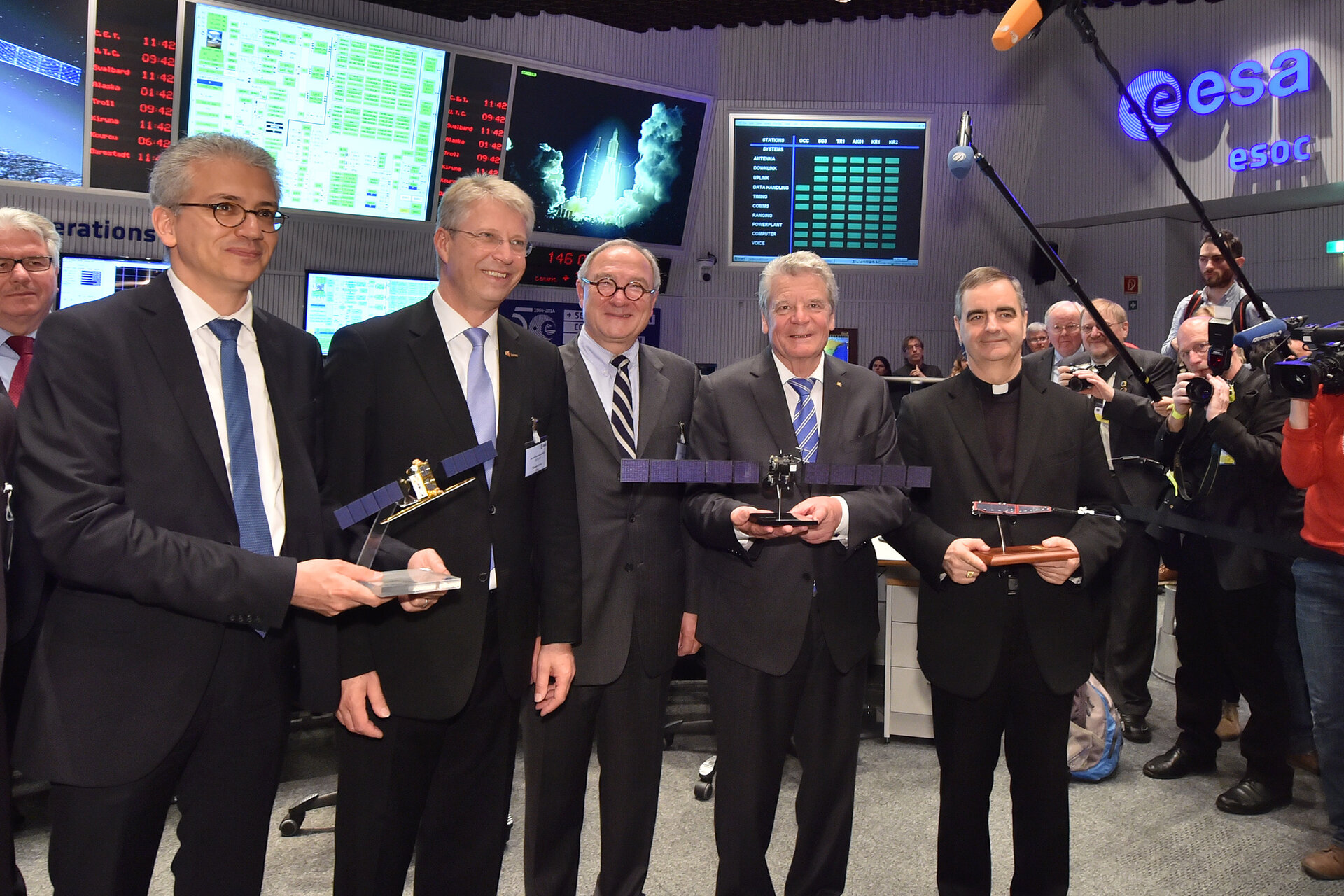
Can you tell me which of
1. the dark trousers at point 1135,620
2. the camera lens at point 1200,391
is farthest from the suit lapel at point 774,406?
the dark trousers at point 1135,620

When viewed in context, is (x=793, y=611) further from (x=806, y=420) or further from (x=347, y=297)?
(x=347, y=297)

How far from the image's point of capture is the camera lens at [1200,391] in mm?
3135

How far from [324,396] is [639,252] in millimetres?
950

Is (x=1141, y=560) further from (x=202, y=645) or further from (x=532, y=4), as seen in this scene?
(x=532, y=4)

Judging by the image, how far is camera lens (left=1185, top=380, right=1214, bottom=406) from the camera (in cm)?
313

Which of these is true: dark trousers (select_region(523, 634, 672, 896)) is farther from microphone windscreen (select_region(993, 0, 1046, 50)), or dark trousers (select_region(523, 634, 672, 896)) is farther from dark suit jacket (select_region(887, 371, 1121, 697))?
microphone windscreen (select_region(993, 0, 1046, 50))

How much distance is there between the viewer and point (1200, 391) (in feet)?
10.3

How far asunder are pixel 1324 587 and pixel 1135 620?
4.66 feet

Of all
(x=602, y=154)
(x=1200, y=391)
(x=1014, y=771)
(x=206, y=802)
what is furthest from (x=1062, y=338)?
(x=206, y=802)

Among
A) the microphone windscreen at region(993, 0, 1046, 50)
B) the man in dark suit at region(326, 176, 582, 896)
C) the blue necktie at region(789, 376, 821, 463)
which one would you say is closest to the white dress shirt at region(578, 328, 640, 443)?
the man in dark suit at region(326, 176, 582, 896)

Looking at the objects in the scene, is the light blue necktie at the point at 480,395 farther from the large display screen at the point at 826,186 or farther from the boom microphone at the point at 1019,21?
the large display screen at the point at 826,186

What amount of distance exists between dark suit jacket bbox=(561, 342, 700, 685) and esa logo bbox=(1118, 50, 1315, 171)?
4.91 m

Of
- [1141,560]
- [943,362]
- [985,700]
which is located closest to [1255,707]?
[1141,560]

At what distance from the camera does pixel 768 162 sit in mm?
5516
